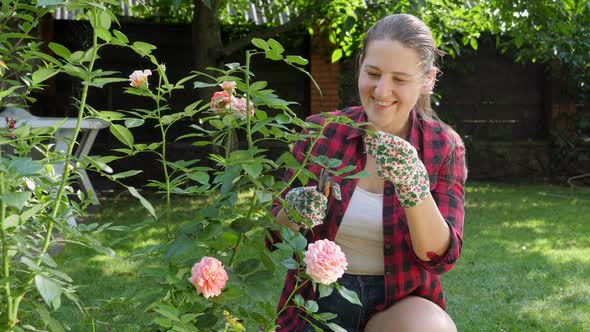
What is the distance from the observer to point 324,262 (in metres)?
1.44

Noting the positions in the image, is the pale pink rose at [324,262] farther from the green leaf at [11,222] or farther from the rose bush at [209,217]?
the green leaf at [11,222]

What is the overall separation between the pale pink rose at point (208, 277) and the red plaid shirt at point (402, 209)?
26.1 inches

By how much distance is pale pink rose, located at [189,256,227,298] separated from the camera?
1404 mm

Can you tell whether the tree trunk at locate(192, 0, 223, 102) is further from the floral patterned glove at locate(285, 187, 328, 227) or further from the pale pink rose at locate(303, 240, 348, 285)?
the pale pink rose at locate(303, 240, 348, 285)

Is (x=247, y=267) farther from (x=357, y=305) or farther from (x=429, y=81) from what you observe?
(x=429, y=81)

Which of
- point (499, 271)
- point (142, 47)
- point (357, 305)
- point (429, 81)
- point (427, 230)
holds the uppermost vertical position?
point (142, 47)

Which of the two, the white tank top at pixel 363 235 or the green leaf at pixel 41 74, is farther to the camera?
the white tank top at pixel 363 235

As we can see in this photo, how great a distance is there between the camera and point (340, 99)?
31.3 ft

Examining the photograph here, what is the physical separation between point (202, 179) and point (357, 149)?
0.83 metres

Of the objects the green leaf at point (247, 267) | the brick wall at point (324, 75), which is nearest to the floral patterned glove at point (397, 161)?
the green leaf at point (247, 267)

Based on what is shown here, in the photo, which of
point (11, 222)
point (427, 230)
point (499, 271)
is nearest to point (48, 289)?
point (11, 222)

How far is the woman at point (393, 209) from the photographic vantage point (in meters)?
2.05

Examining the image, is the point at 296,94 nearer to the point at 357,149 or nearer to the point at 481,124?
the point at 481,124

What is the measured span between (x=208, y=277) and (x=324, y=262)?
0.21 meters
